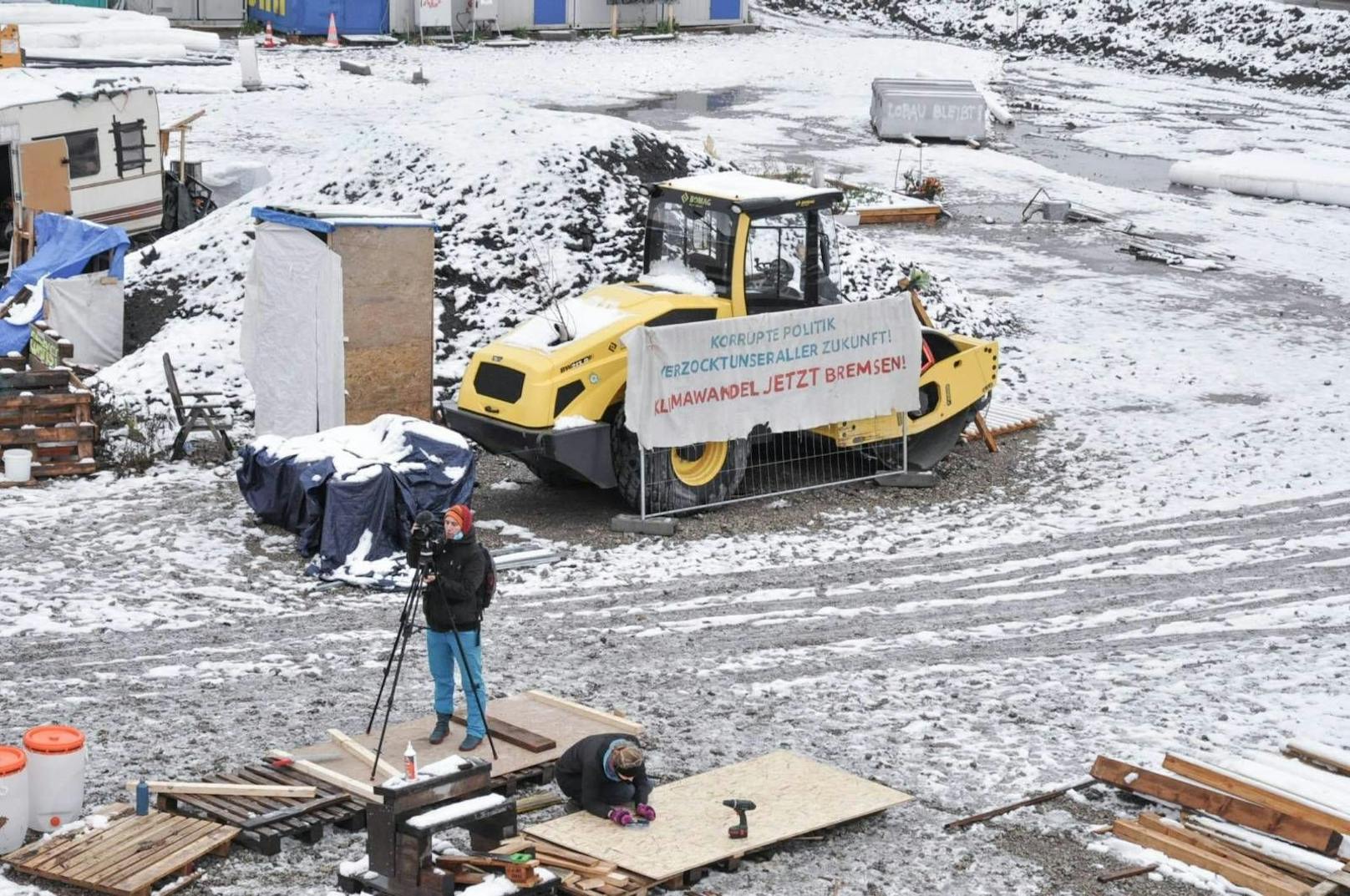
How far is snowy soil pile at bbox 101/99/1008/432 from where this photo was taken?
19734 mm

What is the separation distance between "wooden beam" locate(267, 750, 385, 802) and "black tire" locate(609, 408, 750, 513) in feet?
18.7

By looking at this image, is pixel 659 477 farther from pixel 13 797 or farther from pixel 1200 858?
pixel 13 797

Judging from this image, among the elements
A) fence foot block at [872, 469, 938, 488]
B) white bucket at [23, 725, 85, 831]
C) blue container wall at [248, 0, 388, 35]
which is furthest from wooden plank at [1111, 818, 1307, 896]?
blue container wall at [248, 0, 388, 35]

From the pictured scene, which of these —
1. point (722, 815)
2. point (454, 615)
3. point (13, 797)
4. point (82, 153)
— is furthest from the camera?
point (82, 153)

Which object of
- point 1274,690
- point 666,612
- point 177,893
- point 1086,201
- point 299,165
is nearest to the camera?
point 177,893

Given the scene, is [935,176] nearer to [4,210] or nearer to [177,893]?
[4,210]

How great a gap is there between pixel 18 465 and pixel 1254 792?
1124cm

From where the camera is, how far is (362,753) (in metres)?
10.5

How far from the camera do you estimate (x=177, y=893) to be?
353 inches

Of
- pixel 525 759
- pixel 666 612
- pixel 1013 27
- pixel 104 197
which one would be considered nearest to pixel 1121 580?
pixel 666 612

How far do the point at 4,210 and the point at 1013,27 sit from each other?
39052 mm

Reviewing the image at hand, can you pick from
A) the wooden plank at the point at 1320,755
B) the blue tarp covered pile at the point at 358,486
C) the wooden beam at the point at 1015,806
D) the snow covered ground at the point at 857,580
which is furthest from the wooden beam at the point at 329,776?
the wooden plank at the point at 1320,755

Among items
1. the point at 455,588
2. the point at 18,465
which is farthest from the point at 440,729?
the point at 18,465

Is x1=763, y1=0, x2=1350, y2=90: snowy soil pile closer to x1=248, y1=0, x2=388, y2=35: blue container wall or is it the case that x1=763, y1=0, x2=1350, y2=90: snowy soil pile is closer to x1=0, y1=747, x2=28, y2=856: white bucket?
x1=248, y1=0, x2=388, y2=35: blue container wall
